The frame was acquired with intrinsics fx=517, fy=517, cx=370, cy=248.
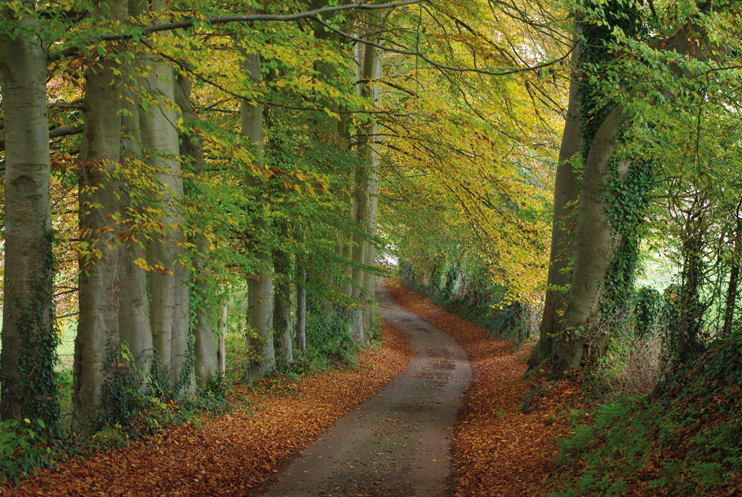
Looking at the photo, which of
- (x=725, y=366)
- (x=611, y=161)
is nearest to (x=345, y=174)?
(x=611, y=161)

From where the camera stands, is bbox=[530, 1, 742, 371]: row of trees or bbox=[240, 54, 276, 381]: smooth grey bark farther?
bbox=[240, 54, 276, 381]: smooth grey bark

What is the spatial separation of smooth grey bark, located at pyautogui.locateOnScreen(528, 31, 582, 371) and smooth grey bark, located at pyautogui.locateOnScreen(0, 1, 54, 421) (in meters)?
8.66

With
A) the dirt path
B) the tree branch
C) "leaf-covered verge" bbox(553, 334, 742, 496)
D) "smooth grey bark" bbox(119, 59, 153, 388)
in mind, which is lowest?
the dirt path

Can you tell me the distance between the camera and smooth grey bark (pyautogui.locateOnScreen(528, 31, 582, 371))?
10.9 metres

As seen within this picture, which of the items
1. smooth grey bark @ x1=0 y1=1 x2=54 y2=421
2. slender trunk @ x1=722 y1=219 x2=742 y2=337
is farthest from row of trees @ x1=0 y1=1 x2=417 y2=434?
slender trunk @ x1=722 y1=219 x2=742 y2=337

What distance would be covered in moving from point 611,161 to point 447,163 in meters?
4.26

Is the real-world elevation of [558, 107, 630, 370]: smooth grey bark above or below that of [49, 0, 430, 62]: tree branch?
below

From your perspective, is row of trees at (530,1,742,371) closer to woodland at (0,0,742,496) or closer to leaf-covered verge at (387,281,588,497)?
woodland at (0,0,742,496)

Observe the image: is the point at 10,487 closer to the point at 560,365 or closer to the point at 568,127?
the point at 560,365

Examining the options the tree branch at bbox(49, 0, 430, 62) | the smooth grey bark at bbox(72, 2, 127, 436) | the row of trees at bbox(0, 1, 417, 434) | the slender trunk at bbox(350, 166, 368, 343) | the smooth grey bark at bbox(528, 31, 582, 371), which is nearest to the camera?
the tree branch at bbox(49, 0, 430, 62)

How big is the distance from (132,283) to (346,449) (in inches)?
167

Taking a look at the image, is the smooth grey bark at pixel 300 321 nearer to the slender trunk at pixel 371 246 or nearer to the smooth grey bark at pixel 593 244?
the slender trunk at pixel 371 246

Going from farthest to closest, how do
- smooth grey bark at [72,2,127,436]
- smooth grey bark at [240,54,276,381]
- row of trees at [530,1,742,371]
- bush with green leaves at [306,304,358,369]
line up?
1. bush with green leaves at [306,304,358,369]
2. smooth grey bark at [240,54,276,381]
3. smooth grey bark at [72,2,127,436]
4. row of trees at [530,1,742,371]

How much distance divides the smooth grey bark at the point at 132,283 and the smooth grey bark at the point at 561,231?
750 cm
